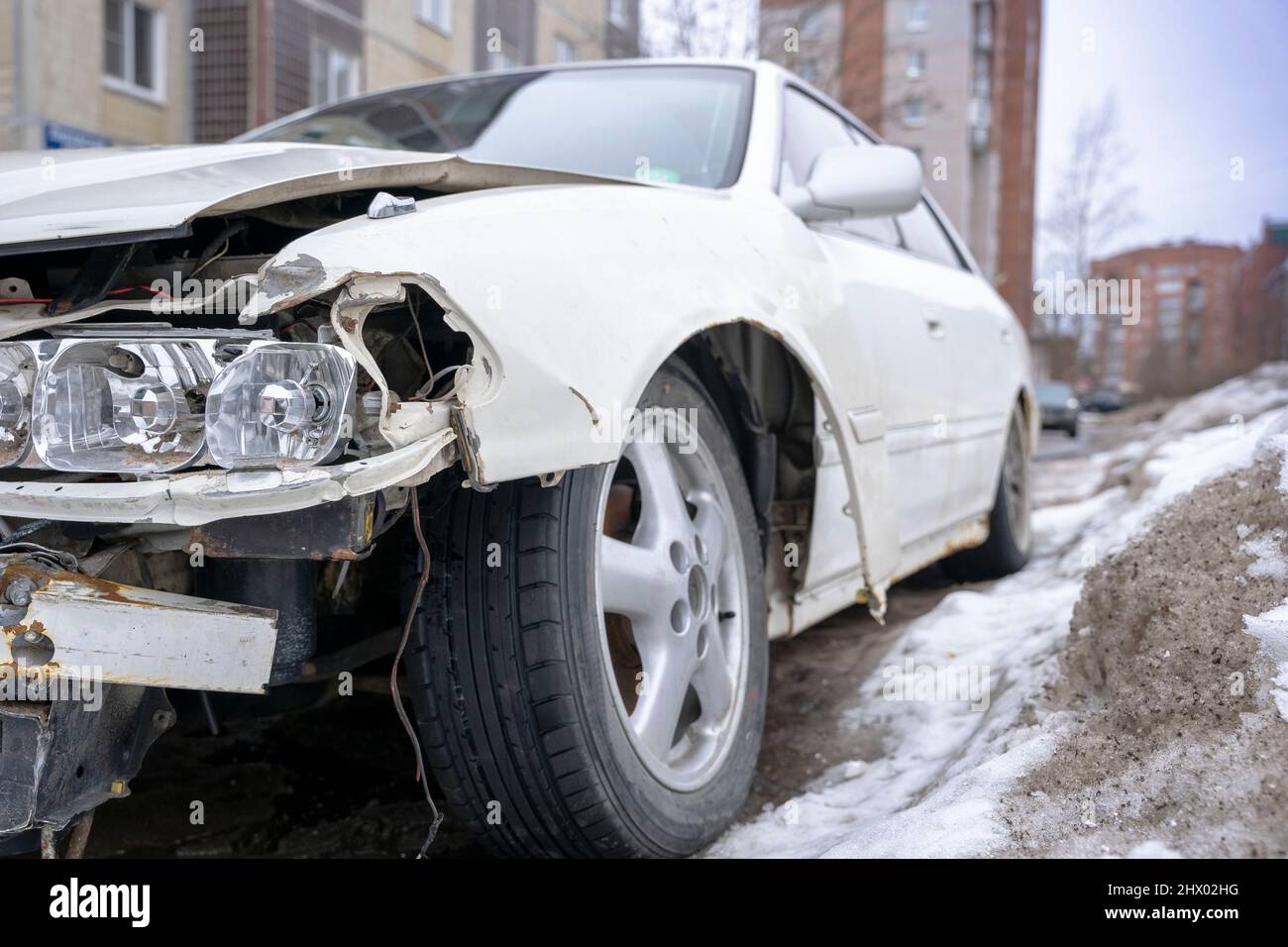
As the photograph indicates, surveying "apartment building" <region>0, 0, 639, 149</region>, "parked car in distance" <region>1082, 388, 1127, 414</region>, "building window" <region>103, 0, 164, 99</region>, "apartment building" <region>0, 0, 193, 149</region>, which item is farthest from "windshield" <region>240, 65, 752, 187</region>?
"parked car in distance" <region>1082, 388, 1127, 414</region>

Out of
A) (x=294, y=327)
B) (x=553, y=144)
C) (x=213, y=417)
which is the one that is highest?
(x=553, y=144)

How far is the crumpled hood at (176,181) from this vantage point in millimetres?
1425

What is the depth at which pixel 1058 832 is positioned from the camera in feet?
5.39

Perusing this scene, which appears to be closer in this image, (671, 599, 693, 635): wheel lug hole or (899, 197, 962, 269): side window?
(671, 599, 693, 635): wheel lug hole

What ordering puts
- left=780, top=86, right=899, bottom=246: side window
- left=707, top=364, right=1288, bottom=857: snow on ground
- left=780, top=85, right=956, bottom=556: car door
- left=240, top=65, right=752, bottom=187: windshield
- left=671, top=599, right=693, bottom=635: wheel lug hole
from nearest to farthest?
left=707, top=364, right=1288, bottom=857: snow on ground → left=671, top=599, right=693, bottom=635: wheel lug hole → left=240, top=65, right=752, bottom=187: windshield → left=780, top=85, right=956, bottom=556: car door → left=780, top=86, right=899, bottom=246: side window

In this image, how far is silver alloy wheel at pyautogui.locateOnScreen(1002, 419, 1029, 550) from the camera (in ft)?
15.0

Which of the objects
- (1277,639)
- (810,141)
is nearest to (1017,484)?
(810,141)

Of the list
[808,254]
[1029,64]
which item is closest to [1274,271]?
[1029,64]

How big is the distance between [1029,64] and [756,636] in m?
56.5

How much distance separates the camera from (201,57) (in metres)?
13.8

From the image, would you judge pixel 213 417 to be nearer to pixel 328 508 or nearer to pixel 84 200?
pixel 328 508

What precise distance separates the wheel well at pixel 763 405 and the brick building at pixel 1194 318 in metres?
46.1

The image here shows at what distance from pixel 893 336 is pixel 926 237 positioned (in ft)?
4.10

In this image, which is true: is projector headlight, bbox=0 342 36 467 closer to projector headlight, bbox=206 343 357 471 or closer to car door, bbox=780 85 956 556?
projector headlight, bbox=206 343 357 471
